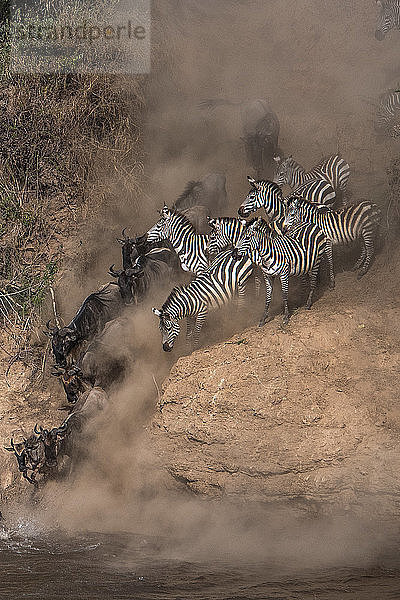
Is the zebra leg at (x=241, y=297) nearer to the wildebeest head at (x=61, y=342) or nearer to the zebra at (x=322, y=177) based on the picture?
the wildebeest head at (x=61, y=342)

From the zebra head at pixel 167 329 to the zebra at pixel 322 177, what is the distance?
366cm

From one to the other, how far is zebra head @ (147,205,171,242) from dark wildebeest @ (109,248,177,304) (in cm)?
21

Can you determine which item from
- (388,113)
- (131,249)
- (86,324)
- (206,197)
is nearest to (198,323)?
(86,324)

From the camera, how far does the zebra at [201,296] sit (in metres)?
9.26

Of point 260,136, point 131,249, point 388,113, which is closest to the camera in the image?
point 131,249

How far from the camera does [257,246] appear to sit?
9188 millimetres

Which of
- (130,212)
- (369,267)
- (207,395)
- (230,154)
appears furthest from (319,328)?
(230,154)

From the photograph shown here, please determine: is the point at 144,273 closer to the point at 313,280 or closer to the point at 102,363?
the point at 102,363

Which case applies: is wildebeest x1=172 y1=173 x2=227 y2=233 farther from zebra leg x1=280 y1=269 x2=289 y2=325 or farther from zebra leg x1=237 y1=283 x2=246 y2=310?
zebra leg x1=280 y1=269 x2=289 y2=325

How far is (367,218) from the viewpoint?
32.5 feet

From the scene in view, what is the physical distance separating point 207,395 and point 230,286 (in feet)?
6.63

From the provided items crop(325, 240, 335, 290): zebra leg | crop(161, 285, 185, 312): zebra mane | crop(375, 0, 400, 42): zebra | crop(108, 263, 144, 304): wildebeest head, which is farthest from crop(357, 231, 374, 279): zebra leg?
crop(375, 0, 400, 42): zebra

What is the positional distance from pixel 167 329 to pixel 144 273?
1.77 m

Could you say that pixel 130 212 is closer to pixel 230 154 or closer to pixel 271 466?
pixel 230 154
